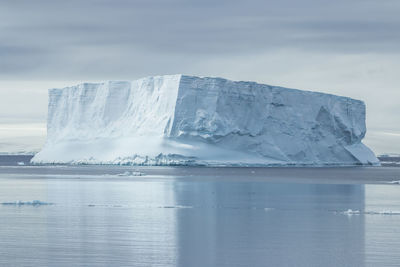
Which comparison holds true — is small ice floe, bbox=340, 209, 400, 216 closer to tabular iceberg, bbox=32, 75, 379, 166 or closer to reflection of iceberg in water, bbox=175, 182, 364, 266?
reflection of iceberg in water, bbox=175, 182, 364, 266

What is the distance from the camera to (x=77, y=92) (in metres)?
59.8

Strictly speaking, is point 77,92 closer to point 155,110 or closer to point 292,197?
point 155,110

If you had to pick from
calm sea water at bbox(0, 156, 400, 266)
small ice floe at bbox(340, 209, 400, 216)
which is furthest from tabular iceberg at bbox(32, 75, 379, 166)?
small ice floe at bbox(340, 209, 400, 216)

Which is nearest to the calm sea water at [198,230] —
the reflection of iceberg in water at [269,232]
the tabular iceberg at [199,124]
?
the reflection of iceberg in water at [269,232]

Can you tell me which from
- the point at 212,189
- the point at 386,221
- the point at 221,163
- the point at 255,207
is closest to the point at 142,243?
the point at 386,221

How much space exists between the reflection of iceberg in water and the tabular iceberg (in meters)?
25.5

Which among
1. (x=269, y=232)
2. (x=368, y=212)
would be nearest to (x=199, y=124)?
(x=368, y=212)

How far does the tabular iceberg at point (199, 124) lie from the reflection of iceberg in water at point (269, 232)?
25.5 meters

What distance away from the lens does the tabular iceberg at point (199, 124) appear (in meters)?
52.5

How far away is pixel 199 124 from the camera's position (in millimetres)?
52031

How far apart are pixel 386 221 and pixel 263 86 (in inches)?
1462

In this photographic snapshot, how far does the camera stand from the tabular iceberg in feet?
172

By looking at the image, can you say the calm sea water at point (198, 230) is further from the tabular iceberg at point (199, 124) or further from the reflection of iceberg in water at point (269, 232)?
the tabular iceberg at point (199, 124)

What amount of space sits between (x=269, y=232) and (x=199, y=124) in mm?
36093
